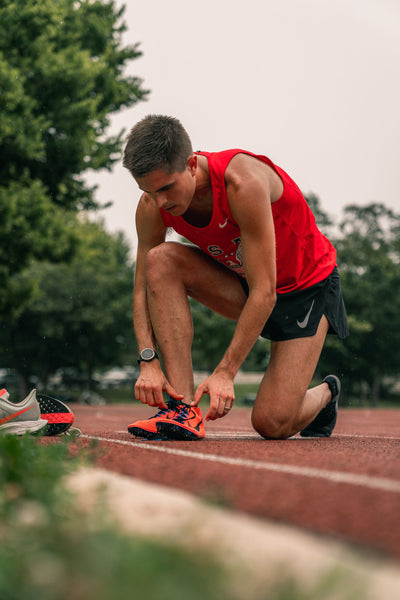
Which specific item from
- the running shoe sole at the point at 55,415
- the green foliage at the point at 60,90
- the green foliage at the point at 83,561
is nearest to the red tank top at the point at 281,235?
the running shoe sole at the point at 55,415

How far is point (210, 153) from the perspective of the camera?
3988mm

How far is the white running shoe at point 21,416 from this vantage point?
345 centimetres

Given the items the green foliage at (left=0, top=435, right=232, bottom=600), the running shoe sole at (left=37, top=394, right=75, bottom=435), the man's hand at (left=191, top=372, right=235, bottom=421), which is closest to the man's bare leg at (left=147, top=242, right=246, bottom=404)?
the man's hand at (left=191, top=372, right=235, bottom=421)

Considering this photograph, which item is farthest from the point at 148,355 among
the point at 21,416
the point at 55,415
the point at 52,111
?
the point at 52,111

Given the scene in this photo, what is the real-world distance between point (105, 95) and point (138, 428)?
38.8 feet

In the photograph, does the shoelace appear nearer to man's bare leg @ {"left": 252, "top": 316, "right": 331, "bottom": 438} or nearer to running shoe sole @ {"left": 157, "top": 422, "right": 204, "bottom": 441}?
running shoe sole @ {"left": 157, "top": 422, "right": 204, "bottom": 441}

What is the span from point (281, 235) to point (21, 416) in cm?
196

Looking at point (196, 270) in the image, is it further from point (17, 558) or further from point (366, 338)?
point (366, 338)

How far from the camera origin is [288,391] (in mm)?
4312

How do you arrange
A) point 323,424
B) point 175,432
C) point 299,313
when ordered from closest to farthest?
point 175,432 < point 299,313 < point 323,424

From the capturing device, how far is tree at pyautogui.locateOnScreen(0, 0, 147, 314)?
1214cm

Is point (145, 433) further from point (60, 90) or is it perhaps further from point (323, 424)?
point (60, 90)

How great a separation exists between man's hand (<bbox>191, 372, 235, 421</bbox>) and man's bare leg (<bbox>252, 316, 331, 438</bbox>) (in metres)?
0.84

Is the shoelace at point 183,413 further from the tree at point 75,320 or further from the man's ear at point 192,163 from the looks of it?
the tree at point 75,320
